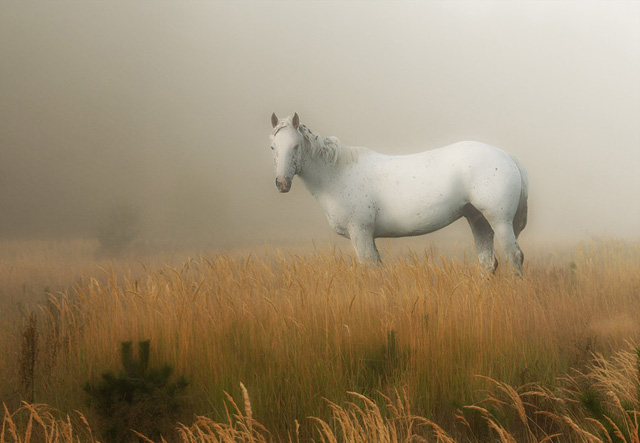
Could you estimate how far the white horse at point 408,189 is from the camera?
20.1 feet

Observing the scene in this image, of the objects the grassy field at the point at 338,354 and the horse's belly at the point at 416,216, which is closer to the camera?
the grassy field at the point at 338,354

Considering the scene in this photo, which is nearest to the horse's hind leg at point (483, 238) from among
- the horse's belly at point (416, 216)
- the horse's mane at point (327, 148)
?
the horse's belly at point (416, 216)

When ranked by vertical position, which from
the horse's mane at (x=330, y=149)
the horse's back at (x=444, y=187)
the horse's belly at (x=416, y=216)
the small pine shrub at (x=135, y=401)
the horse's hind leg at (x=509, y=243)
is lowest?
the small pine shrub at (x=135, y=401)

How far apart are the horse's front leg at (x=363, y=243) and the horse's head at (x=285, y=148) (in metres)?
0.97

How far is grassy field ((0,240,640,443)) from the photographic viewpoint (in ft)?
8.45

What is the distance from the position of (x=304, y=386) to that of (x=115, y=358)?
52.1 inches

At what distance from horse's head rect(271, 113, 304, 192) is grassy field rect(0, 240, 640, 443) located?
4.61ft

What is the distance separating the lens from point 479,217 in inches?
264

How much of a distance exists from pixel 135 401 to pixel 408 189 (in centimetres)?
447

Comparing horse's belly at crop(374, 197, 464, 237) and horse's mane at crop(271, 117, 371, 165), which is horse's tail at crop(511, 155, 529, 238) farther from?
horse's mane at crop(271, 117, 371, 165)

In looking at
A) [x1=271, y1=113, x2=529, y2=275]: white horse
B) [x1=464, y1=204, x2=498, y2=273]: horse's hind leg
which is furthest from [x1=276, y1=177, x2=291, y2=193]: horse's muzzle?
[x1=464, y1=204, x2=498, y2=273]: horse's hind leg

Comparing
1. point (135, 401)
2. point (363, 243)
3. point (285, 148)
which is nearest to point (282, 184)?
point (285, 148)

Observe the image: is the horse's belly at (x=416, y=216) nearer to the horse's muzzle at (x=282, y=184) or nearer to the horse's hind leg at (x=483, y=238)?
the horse's hind leg at (x=483, y=238)

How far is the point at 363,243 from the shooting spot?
606cm
